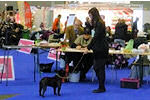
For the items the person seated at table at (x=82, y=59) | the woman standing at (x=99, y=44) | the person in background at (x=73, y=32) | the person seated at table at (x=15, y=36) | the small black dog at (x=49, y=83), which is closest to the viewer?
the small black dog at (x=49, y=83)

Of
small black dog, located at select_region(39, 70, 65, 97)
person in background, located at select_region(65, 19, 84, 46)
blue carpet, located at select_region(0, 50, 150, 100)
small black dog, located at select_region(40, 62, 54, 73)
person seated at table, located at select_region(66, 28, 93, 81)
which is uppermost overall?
person in background, located at select_region(65, 19, 84, 46)

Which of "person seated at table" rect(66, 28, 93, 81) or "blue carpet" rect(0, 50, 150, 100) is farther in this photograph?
"person seated at table" rect(66, 28, 93, 81)

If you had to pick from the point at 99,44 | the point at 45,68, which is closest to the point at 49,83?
the point at 99,44

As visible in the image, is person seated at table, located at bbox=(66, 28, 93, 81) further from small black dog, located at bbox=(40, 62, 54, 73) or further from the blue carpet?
small black dog, located at bbox=(40, 62, 54, 73)

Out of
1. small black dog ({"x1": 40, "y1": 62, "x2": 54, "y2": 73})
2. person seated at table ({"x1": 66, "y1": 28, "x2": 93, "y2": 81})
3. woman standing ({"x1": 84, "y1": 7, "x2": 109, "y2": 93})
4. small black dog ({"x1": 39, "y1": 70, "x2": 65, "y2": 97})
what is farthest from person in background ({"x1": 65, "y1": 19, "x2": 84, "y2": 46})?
small black dog ({"x1": 39, "y1": 70, "x2": 65, "y2": 97})

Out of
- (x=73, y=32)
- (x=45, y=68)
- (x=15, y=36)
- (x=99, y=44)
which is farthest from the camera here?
(x=15, y=36)

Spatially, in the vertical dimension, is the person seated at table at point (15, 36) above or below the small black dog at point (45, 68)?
above

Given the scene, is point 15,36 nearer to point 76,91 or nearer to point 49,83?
point 76,91

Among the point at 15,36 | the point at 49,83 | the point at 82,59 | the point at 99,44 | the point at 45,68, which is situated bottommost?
the point at 45,68

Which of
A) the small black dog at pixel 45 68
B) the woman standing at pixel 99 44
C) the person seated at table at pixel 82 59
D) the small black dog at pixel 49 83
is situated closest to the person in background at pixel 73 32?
the person seated at table at pixel 82 59

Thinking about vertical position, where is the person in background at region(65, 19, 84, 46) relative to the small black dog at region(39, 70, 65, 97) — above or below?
above

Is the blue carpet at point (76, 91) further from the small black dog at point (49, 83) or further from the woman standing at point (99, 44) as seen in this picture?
the woman standing at point (99, 44)

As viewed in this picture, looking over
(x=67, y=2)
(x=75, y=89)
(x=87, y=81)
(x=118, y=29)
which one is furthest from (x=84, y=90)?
(x=67, y=2)

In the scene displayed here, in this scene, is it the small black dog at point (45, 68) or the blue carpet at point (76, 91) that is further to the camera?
the small black dog at point (45, 68)
